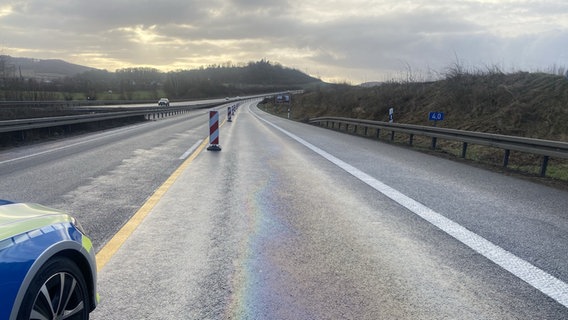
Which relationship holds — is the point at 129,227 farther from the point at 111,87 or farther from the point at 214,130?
the point at 111,87

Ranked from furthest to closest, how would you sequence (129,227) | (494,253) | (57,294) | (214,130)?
1. (214,130)
2. (129,227)
3. (494,253)
4. (57,294)

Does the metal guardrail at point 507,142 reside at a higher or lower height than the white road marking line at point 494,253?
higher

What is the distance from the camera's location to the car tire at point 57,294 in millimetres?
2203

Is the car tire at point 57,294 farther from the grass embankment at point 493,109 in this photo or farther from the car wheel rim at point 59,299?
the grass embankment at point 493,109

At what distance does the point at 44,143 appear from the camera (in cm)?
1581

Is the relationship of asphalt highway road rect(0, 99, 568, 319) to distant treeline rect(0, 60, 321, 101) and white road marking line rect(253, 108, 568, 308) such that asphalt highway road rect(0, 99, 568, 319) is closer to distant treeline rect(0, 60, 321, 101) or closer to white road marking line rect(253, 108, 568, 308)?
white road marking line rect(253, 108, 568, 308)

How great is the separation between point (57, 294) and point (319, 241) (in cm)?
298

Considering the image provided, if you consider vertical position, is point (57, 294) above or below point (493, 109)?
below

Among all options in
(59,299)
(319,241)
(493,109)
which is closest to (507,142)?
(319,241)

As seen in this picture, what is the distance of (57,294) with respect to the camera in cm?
242

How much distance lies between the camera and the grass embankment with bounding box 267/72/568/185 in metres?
15.1

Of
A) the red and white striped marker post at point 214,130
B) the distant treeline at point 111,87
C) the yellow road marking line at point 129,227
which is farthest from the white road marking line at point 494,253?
the distant treeline at point 111,87

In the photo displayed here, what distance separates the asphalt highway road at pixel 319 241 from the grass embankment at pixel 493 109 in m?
4.67

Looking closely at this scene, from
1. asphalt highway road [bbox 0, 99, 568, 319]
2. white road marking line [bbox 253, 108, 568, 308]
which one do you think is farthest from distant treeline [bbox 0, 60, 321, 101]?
white road marking line [bbox 253, 108, 568, 308]
